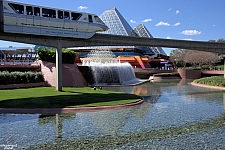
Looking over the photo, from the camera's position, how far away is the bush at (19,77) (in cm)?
2990

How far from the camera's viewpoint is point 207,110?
18.6m

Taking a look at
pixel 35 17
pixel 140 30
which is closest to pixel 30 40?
pixel 35 17

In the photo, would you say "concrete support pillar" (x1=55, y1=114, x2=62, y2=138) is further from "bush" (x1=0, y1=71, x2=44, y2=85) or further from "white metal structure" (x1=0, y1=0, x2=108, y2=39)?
"bush" (x1=0, y1=71, x2=44, y2=85)

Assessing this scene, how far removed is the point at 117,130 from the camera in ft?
42.1

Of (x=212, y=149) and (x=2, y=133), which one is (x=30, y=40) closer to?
(x=2, y=133)

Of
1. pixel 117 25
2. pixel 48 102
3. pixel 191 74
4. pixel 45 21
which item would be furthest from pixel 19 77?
pixel 117 25

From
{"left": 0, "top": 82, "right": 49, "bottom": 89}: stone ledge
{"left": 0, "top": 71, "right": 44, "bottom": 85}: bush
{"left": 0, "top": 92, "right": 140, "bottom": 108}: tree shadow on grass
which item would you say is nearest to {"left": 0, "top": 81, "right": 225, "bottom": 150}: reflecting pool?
{"left": 0, "top": 92, "right": 140, "bottom": 108}: tree shadow on grass

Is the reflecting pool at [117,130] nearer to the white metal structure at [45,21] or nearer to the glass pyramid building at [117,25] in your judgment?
the white metal structure at [45,21]

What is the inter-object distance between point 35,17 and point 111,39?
30.2ft

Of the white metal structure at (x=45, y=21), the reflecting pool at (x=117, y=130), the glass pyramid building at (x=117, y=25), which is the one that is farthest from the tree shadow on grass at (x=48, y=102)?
the glass pyramid building at (x=117, y=25)

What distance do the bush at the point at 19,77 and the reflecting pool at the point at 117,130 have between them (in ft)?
49.4

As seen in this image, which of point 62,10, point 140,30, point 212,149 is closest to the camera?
point 212,149

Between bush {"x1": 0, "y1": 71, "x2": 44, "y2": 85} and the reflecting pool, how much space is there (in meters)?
15.1

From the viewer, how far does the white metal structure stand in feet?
72.5
